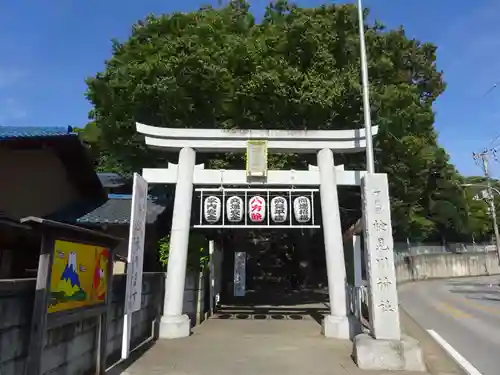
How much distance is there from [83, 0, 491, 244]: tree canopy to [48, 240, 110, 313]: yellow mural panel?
10.2 metres

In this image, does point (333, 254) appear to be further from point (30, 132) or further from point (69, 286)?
point (30, 132)

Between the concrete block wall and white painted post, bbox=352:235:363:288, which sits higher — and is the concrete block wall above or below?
below

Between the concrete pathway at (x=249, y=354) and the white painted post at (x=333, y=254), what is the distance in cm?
50

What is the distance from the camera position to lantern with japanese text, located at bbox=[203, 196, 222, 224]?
12.0 m

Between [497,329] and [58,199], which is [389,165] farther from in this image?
[58,199]

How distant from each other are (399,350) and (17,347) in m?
6.19

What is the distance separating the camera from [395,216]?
2330 centimetres

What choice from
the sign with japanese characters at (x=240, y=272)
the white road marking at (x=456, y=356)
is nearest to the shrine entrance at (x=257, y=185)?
the white road marking at (x=456, y=356)

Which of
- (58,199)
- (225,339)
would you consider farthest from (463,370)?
(58,199)

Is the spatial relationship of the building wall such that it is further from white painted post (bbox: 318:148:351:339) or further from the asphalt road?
the asphalt road

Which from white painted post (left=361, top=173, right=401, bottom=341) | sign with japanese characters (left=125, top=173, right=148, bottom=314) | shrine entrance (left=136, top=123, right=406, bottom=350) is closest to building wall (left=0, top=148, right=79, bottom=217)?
shrine entrance (left=136, top=123, right=406, bottom=350)

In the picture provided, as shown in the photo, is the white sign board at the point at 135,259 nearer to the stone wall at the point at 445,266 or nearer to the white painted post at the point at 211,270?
the white painted post at the point at 211,270

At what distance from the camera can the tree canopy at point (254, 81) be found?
51.3ft

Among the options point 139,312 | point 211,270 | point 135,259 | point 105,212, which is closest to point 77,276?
point 135,259
